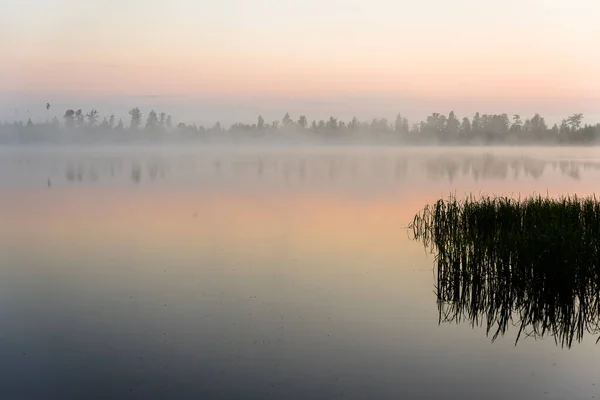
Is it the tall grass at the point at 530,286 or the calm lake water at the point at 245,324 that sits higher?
the tall grass at the point at 530,286

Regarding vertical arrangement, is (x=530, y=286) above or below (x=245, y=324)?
above

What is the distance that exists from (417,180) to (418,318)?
28995 mm

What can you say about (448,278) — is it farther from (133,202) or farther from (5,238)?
(133,202)

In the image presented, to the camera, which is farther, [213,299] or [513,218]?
[513,218]

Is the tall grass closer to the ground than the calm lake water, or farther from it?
farther from it

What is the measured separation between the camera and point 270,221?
18.8 metres

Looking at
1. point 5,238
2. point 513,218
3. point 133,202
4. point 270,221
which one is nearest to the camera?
point 513,218

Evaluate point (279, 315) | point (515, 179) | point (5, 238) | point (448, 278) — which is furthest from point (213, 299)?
point (515, 179)

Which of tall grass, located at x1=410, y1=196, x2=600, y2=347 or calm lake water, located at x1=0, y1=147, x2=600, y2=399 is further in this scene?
tall grass, located at x1=410, y1=196, x2=600, y2=347

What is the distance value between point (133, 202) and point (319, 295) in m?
16.1

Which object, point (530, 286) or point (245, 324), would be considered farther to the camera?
point (530, 286)

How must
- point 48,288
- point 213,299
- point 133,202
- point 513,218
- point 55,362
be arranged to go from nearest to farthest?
1. point 55,362
2. point 213,299
3. point 48,288
4. point 513,218
5. point 133,202

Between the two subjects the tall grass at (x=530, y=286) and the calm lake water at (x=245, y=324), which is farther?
the tall grass at (x=530, y=286)

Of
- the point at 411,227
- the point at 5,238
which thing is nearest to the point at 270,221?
the point at 411,227
